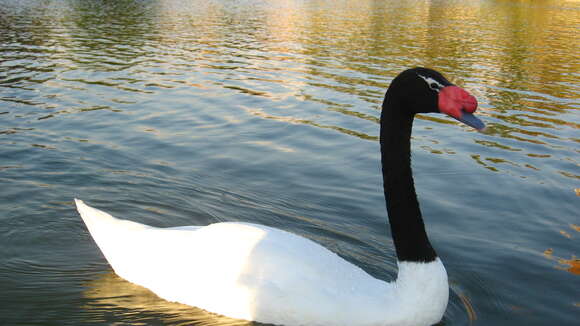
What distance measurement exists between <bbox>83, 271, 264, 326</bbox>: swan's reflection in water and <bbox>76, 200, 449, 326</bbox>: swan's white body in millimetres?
75

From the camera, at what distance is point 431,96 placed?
4.54 m

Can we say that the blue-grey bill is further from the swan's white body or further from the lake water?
the lake water

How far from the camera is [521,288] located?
594cm

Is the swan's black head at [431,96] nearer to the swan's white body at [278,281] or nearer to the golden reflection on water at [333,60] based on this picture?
the swan's white body at [278,281]

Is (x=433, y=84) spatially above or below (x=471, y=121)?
above

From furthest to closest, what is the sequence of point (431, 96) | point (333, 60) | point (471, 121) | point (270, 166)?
point (333, 60), point (270, 166), point (431, 96), point (471, 121)

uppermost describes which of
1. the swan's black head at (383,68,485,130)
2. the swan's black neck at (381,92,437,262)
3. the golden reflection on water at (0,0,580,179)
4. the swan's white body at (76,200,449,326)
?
the swan's black head at (383,68,485,130)

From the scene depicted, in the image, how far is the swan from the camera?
15.0 feet

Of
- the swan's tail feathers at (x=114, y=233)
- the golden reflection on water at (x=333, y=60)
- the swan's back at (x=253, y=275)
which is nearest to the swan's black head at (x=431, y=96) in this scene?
the swan's back at (x=253, y=275)

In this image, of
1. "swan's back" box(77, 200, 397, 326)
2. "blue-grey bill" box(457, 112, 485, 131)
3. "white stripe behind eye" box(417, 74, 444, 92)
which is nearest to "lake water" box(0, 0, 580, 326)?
"swan's back" box(77, 200, 397, 326)

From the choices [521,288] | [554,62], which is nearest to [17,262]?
[521,288]

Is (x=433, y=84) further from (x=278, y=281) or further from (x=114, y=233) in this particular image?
(x=114, y=233)

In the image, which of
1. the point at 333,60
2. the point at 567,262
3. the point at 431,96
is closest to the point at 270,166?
the point at 567,262

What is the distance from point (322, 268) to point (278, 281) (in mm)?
356
